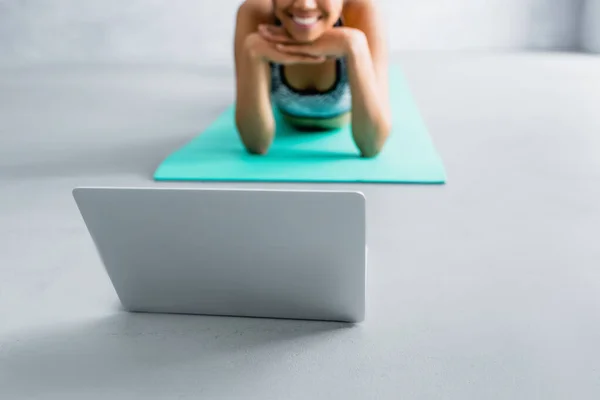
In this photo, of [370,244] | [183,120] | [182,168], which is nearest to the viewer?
[370,244]

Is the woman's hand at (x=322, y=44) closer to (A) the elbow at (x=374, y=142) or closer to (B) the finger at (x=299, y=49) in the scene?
(B) the finger at (x=299, y=49)

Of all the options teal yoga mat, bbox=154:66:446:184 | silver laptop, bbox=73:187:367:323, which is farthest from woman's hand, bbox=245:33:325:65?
silver laptop, bbox=73:187:367:323

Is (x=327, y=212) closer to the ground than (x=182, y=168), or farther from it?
farther from it

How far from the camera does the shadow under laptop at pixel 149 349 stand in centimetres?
118

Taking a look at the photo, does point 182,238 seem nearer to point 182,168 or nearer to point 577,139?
point 182,168

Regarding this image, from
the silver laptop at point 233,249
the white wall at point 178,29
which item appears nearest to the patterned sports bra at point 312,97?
the silver laptop at point 233,249

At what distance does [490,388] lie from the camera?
110 centimetres

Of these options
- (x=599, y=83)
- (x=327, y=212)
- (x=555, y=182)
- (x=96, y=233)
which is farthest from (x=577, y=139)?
(x=96, y=233)

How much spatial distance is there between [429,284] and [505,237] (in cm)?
37

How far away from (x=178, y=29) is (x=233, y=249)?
478 centimetres

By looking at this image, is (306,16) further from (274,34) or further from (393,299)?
(393,299)

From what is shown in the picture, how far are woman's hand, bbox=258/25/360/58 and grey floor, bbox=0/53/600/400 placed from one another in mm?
530

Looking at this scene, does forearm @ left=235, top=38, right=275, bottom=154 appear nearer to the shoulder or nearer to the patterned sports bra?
the patterned sports bra

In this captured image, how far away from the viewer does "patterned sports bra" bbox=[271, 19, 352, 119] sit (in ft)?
7.91
